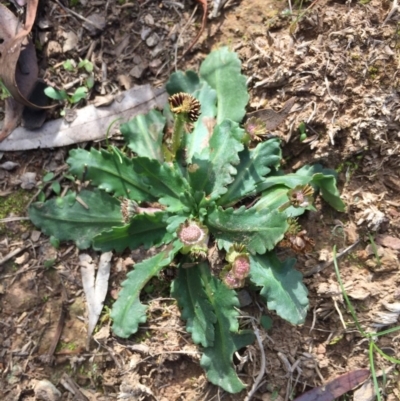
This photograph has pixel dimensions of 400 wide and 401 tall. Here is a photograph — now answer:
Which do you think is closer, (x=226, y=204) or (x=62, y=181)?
(x=226, y=204)

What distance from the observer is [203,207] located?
3.01 metres

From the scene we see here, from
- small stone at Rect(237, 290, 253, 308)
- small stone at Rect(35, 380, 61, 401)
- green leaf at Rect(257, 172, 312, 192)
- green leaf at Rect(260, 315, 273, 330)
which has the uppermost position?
green leaf at Rect(257, 172, 312, 192)

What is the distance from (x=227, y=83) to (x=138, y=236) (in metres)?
1.14

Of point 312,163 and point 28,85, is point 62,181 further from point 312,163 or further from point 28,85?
point 312,163

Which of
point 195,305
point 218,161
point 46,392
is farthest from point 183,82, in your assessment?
point 46,392

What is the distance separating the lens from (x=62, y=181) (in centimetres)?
333

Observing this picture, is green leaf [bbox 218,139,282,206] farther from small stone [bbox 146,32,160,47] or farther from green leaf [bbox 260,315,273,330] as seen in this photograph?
small stone [bbox 146,32,160,47]

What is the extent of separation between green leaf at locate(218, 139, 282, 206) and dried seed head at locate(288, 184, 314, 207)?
0.97 ft

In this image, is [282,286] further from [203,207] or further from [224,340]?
[203,207]

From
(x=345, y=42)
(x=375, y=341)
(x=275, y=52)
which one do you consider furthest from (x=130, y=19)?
→ (x=375, y=341)

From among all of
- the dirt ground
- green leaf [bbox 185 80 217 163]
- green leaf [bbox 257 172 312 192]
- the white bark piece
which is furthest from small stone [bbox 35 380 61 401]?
green leaf [bbox 257 172 312 192]

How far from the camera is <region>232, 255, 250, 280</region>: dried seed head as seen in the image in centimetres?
267

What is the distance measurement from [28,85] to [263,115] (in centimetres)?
159

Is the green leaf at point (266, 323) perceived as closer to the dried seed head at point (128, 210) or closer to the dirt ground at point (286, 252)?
the dirt ground at point (286, 252)
